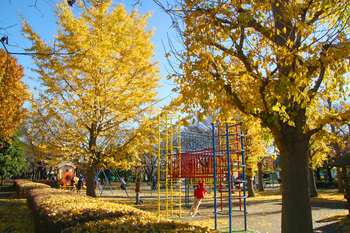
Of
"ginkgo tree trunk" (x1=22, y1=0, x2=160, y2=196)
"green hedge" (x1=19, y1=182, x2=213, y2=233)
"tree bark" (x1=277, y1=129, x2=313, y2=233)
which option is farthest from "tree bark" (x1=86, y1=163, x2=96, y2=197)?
"tree bark" (x1=277, y1=129, x2=313, y2=233)

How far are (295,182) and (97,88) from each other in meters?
8.54

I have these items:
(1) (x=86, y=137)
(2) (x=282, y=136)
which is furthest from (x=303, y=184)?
(1) (x=86, y=137)

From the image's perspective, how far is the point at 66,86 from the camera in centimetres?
1105

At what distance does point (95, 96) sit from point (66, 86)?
1.44 meters

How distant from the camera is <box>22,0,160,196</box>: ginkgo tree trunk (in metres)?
10.8

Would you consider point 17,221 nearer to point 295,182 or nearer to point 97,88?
point 97,88

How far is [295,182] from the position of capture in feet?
16.5

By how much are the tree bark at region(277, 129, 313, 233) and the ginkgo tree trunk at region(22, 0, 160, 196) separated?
704 centimetres

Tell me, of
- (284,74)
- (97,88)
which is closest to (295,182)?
(284,74)

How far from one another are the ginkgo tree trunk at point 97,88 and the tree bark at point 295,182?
23.1 ft

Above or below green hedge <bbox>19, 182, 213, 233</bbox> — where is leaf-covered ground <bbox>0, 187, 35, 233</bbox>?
below

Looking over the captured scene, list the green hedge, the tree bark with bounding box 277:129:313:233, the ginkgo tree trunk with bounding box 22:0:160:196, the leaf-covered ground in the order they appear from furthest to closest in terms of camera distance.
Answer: the ginkgo tree trunk with bounding box 22:0:160:196 → the leaf-covered ground → the tree bark with bounding box 277:129:313:233 → the green hedge

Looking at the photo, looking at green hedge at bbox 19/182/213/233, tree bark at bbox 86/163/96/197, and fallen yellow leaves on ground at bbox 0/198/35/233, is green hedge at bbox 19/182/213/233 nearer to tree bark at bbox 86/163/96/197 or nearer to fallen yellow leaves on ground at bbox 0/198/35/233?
fallen yellow leaves on ground at bbox 0/198/35/233

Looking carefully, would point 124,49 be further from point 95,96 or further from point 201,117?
point 201,117
